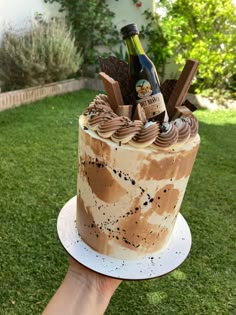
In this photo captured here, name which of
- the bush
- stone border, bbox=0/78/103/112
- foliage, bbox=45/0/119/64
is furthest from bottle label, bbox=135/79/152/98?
foliage, bbox=45/0/119/64

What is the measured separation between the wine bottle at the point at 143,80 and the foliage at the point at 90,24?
373 centimetres

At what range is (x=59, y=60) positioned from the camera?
12.9 feet

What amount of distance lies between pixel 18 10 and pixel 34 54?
69cm

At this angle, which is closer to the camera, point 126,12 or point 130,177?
point 130,177

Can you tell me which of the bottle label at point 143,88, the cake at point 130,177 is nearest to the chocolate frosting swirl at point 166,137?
the cake at point 130,177

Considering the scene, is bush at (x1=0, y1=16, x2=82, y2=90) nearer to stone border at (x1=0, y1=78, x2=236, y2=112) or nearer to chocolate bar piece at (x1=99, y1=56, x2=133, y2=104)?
stone border at (x1=0, y1=78, x2=236, y2=112)

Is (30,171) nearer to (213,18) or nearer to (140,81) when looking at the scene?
(140,81)

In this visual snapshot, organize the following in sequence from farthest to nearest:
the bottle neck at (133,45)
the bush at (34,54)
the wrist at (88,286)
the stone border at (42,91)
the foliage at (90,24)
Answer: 1. the foliage at (90,24)
2. the bush at (34,54)
3. the stone border at (42,91)
4. the wrist at (88,286)
5. the bottle neck at (133,45)

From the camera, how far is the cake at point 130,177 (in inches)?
30.3

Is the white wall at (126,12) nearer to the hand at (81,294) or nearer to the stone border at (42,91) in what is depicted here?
the stone border at (42,91)

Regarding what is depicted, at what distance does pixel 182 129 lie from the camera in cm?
80

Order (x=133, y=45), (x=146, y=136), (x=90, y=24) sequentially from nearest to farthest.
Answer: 1. (x=146, y=136)
2. (x=133, y=45)
3. (x=90, y=24)

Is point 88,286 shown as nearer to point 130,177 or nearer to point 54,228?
point 130,177

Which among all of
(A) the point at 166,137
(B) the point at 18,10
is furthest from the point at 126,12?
(A) the point at 166,137
